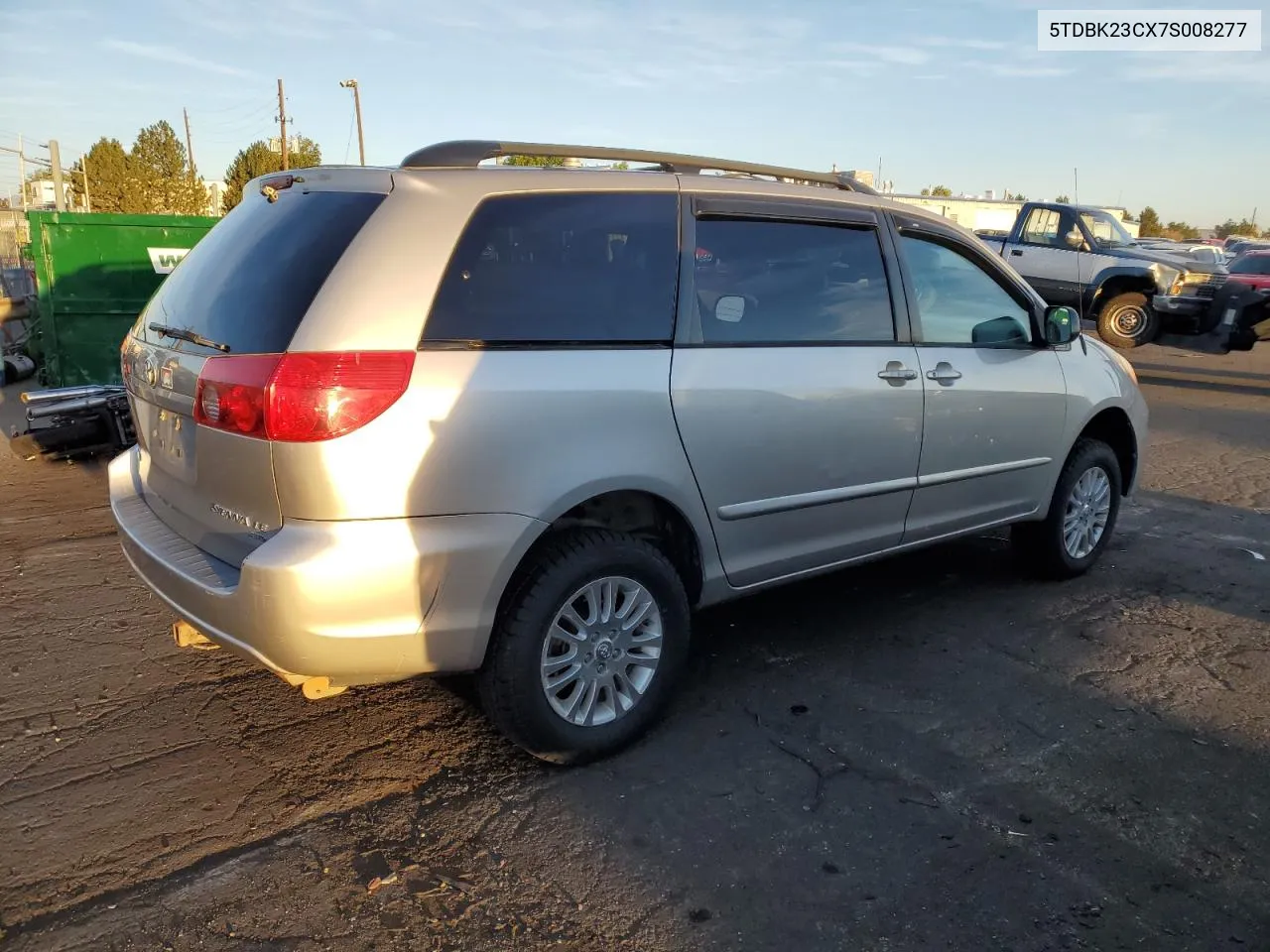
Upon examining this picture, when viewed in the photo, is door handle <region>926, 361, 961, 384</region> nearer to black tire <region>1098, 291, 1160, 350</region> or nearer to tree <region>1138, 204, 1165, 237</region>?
black tire <region>1098, 291, 1160, 350</region>

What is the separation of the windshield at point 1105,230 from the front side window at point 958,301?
1174 centimetres

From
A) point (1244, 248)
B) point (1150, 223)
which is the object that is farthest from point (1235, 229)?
point (1244, 248)

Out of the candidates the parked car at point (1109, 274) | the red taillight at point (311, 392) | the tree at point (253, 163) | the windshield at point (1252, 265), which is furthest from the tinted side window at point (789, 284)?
the tree at point (253, 163)

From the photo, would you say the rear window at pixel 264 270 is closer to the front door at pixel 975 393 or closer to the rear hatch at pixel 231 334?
the rear hatch at pixel 231 334

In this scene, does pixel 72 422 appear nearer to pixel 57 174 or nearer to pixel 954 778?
pixel 954 778

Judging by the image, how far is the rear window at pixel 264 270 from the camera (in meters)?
2.81

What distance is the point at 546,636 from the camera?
304 centimetres

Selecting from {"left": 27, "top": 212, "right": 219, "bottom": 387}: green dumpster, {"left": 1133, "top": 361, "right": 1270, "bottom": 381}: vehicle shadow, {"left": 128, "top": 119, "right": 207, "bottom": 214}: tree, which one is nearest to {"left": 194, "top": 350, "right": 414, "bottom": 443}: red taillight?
{"left": 27, "top": 212, "right": 219, "bottom": 387}: green dumpster

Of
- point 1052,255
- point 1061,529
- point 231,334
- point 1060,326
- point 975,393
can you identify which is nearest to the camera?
point 231,334

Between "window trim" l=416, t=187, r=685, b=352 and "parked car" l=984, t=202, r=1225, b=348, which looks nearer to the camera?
"window trim" l=416, t=187, r=685, b=352

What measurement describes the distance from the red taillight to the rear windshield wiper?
14 cm

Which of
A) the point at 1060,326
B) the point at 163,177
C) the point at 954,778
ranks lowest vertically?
the point at 954,778

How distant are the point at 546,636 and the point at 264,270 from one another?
1.38 m

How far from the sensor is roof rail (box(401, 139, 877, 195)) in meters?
3.12
